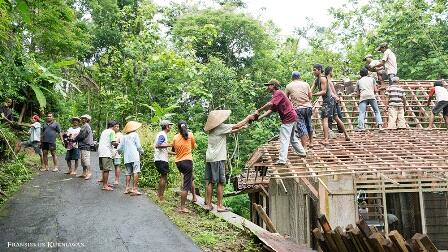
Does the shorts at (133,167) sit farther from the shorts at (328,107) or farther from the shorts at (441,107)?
the shorts at (441,107)

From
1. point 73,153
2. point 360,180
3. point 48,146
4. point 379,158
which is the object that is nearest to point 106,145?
point 73,153

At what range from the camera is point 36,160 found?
13797mm

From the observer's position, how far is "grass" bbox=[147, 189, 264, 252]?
20.9 ft

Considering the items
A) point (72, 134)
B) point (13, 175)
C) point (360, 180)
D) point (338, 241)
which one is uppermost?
point (72, 134)

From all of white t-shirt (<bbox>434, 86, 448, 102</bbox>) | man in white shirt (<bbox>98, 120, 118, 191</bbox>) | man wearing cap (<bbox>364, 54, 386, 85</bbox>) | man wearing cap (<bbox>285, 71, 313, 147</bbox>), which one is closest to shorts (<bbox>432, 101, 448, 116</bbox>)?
white t-shirt (<bbox>434, 86, 448, 102</bbox>)

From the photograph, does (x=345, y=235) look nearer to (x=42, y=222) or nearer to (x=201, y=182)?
(x=42, y=222)

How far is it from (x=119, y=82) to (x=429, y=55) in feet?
41.9

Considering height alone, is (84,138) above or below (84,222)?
above

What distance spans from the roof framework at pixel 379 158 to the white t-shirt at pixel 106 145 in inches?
130

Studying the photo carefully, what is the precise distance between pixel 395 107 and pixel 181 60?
24.3 feet

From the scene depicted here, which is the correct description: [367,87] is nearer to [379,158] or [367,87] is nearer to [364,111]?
[364,111]

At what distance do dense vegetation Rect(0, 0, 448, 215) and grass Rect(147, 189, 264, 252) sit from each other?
10.4 feet

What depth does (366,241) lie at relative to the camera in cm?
461

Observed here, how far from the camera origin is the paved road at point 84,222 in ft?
20.0
